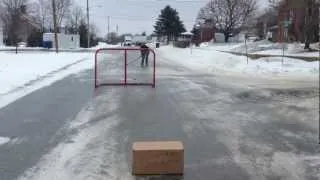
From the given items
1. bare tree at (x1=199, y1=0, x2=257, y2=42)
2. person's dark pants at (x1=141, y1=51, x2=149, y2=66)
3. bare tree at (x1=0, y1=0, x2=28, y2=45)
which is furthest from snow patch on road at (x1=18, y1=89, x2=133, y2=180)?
bare tree at (x1=199, y1=0, x2=257, y2=42)

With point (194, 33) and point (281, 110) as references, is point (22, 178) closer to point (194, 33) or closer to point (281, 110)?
point (281, 110)

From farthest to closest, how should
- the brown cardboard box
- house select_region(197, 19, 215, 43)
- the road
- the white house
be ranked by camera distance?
house select_region(197, 19, 215, 43)
the white house
the road
the brown cardboard box

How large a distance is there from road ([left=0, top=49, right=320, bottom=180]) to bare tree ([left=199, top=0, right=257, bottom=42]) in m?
90.4

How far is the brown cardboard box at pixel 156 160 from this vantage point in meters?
7.36

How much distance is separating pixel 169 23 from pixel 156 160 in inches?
5537

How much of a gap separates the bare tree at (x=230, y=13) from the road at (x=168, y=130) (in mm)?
90351

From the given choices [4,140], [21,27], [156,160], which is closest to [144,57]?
[4,140]

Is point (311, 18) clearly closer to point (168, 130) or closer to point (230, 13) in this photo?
point (168, 130)

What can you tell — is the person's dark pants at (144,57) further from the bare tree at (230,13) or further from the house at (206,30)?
the house at (206,30)

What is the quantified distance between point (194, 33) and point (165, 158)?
136309 mm

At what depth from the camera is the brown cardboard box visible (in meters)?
7.36

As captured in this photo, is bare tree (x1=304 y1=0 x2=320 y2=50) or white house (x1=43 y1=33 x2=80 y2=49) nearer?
bare tree (x1=304 y1=0 x2=320 y2=50)

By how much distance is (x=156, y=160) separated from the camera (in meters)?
7.38

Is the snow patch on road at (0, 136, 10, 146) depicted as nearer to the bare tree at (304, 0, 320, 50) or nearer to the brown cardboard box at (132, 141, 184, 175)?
the brown cardboard box at (132, 141, 184, 175)
